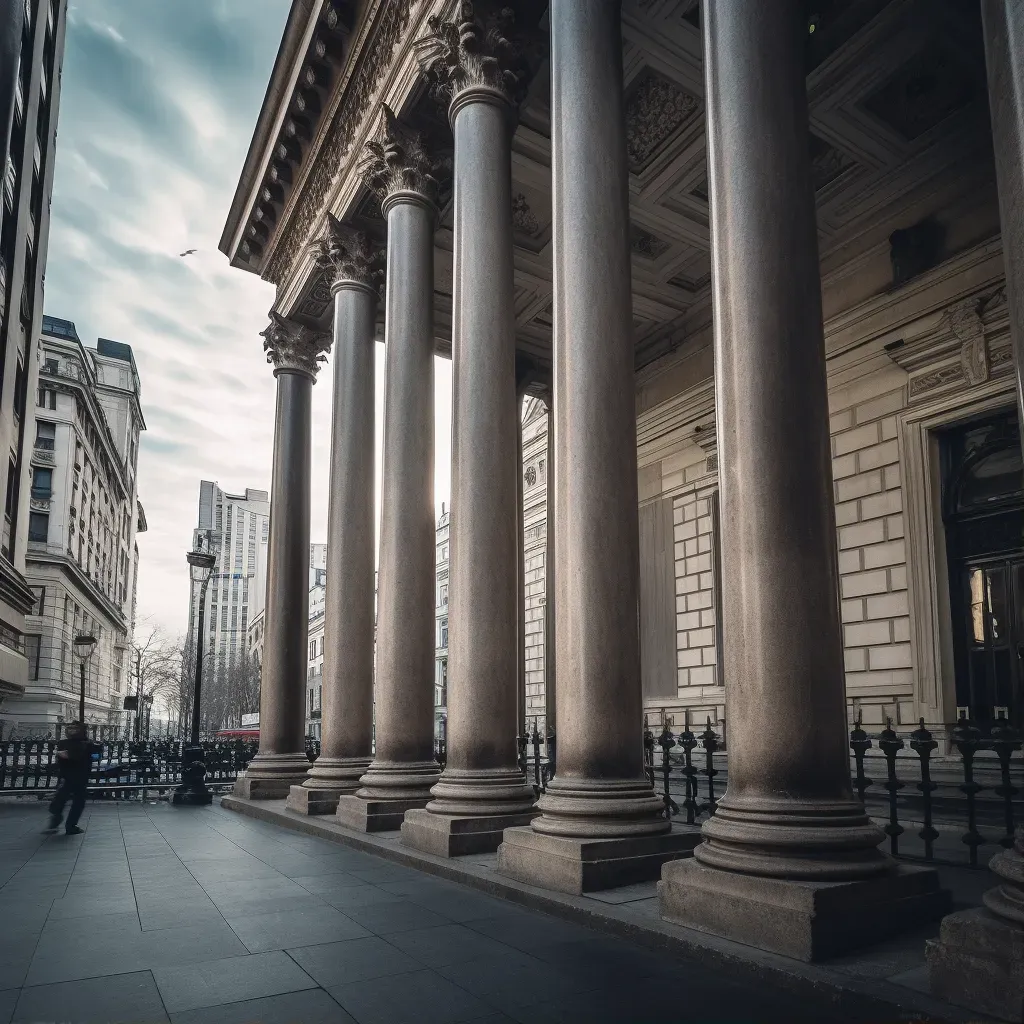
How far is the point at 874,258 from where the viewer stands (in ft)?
46.9

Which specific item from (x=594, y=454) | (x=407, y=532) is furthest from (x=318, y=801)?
(x=594, y=454)

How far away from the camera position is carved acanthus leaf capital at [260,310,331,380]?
1852 centimetres

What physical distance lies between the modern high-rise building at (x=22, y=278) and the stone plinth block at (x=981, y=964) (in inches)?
863

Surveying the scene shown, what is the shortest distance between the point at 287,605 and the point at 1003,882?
1462 cm

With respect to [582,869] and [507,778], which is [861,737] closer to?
→ [582,869]

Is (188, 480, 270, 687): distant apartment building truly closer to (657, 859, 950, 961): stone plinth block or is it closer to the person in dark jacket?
the person in dark jacket

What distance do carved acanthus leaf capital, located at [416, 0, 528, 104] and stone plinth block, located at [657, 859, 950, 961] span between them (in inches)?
351

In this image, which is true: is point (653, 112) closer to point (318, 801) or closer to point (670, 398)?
point (670, 398)

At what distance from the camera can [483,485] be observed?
9336 millimetres

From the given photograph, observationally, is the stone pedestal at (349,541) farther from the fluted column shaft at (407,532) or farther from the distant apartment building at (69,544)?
the distant apartment building at (69,544)

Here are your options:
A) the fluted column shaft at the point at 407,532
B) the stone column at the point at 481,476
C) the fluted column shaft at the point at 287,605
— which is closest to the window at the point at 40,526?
the fluted column shaft at the point at 287,605

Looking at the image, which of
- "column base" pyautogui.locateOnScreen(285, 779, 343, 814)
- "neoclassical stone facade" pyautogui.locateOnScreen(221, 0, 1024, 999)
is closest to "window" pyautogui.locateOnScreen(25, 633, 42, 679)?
"neoclassical stone facade" pyautogui.locateOnScreen(221, 0, 1024, 999)

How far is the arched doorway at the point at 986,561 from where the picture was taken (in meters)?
12.0

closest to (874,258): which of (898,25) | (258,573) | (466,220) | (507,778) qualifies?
(898,25)
